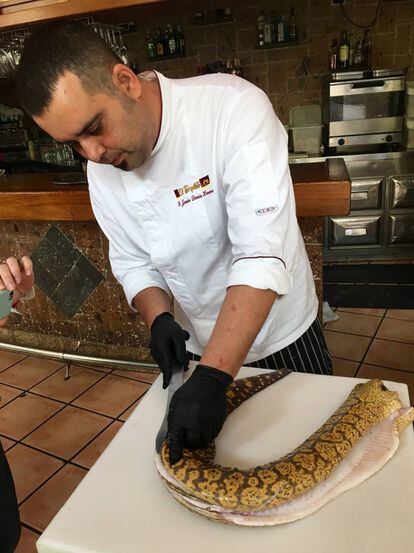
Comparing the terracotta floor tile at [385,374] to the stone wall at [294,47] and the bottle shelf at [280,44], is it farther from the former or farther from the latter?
the bottle shelf at [280,44]

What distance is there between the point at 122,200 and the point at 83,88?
421mm

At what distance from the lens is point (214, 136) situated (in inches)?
45.7

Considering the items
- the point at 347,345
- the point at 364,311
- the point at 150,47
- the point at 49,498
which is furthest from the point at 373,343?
the point at 150,47

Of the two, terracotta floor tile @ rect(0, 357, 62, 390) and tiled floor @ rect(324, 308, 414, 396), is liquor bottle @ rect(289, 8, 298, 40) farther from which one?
terracotta floor tile @ rect(0, 357, 62, 390)

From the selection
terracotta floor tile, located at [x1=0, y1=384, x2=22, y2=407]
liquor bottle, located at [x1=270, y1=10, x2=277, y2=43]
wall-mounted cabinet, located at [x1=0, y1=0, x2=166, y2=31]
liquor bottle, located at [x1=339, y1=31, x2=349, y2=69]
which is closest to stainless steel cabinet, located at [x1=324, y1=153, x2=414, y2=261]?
liquor bottle, located at [x1=339, y1=31, x2=349, y2=69]

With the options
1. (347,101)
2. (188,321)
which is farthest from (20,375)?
(347,101)

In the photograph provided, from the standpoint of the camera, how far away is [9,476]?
144 cm

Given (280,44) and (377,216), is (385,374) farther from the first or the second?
(280,44)

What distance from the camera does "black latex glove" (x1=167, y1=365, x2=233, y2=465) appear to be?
90cm

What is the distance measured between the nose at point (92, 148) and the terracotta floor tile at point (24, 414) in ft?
6.13

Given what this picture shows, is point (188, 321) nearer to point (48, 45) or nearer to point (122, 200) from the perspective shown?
point (122, 200)

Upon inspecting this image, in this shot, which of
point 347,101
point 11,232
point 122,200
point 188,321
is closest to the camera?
point 122,200

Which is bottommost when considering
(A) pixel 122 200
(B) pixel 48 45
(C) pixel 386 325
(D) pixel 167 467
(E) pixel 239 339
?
(C) pixel 386 325

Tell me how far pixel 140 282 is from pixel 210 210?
0.34 m
